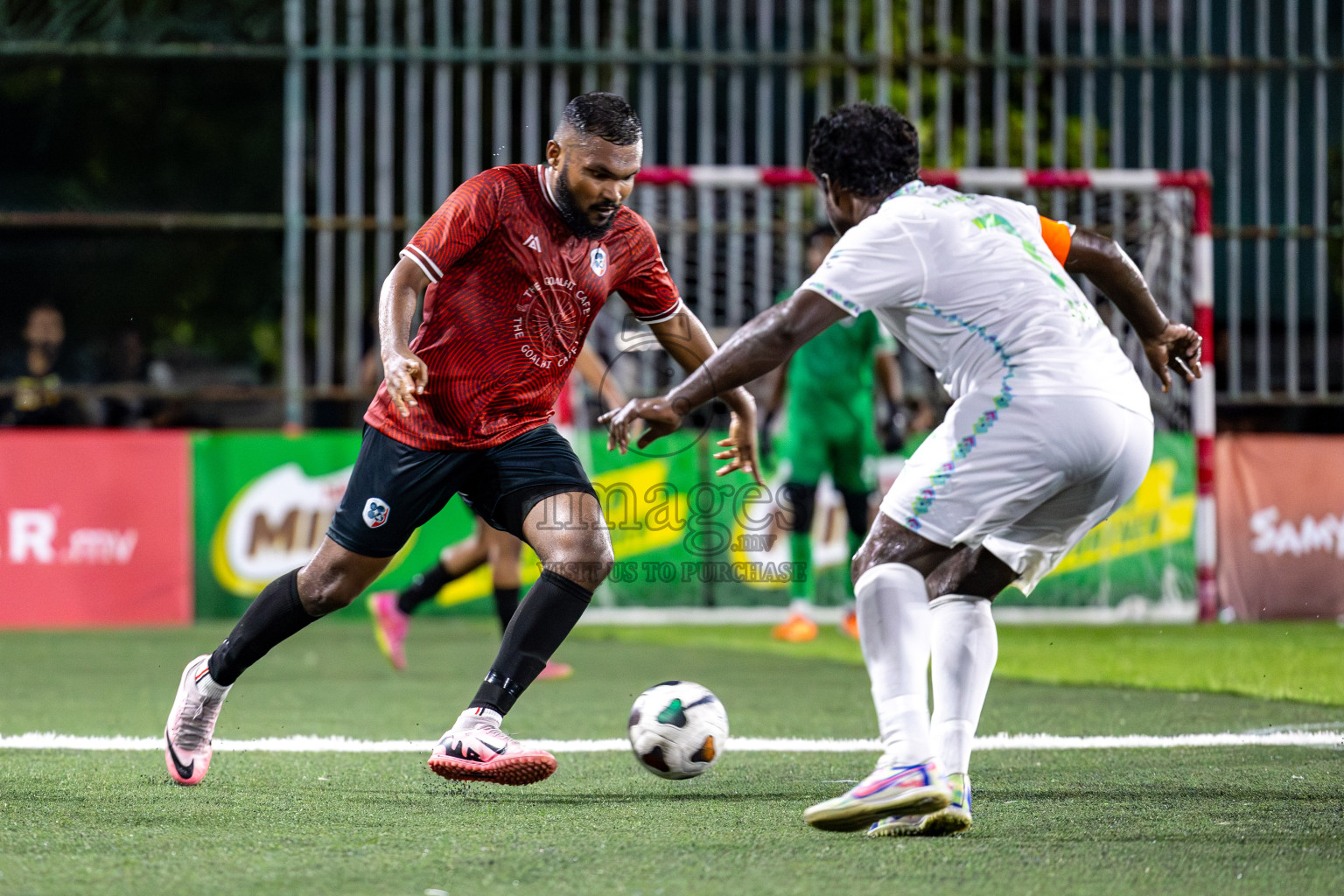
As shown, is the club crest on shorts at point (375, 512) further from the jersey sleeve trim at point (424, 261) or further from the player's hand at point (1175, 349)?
the player's hand at point (1175, 349)

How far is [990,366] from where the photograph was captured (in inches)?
153

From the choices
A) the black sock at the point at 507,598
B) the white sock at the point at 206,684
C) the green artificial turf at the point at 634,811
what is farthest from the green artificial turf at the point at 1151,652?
the white sock at the point at 206,684

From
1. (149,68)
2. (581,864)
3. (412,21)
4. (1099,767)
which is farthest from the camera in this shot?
(149,68)

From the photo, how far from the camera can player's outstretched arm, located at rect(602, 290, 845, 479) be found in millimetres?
3729

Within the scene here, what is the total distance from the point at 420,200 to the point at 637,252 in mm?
9319

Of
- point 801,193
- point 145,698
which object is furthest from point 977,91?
point 145,698

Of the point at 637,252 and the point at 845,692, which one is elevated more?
the point at 637,252

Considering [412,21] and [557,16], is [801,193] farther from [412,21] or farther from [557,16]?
[412,21]

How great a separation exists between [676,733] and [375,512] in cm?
101

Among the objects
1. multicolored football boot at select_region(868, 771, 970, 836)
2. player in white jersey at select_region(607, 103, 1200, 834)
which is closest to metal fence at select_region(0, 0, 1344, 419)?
player in white jersey at select_region(607, 103, 1200, 834)

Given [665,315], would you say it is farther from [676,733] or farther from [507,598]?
[507,598]

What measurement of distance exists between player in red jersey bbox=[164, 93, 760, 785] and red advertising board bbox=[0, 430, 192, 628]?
6464 millimetres

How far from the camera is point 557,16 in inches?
497

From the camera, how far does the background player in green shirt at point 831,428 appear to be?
9945 mm
